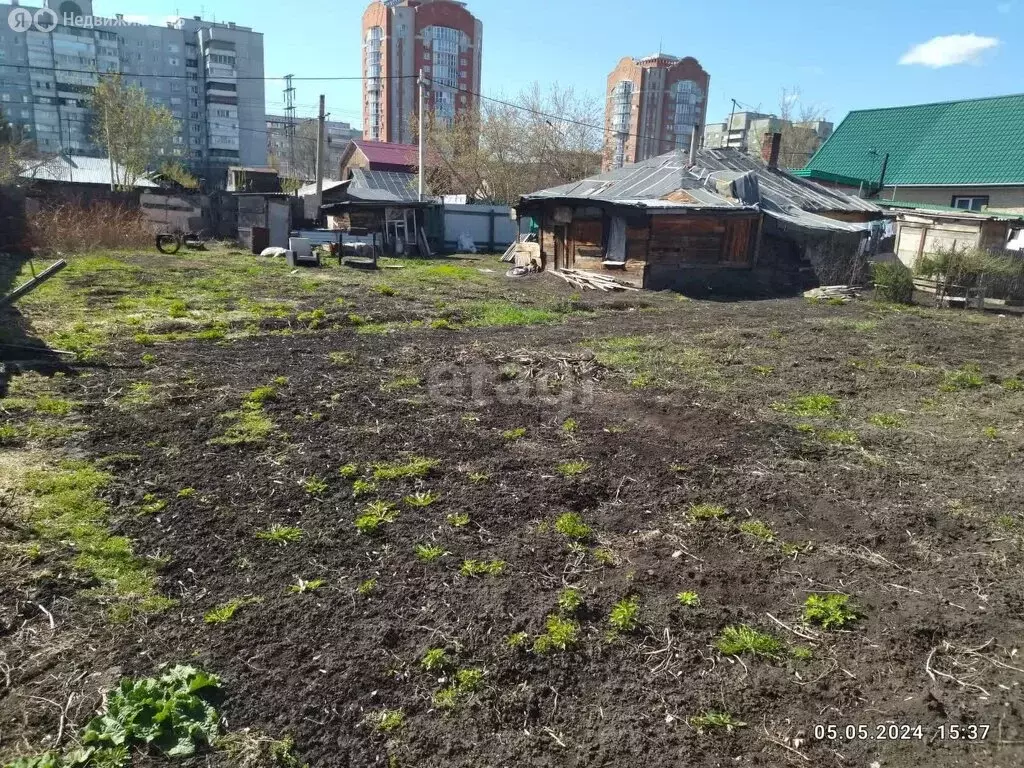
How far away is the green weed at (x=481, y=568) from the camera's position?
390 cm

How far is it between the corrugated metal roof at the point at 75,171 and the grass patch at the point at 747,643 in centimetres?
3683

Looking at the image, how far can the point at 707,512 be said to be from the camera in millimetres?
4711

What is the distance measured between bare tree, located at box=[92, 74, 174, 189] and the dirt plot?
32.0 m

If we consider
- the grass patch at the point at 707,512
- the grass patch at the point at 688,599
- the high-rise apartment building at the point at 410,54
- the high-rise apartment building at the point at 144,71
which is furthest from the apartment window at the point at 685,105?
the grass patch at the point at 688,599

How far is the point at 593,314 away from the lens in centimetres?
1345

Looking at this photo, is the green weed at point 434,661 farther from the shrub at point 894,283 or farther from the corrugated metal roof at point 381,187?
the corrugated metal roof at point 381,187

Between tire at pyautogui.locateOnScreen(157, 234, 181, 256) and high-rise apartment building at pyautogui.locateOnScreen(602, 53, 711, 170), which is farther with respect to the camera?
high-rise apartment building at pyautogui.locateOnScreen(602, 53, 711, 170)

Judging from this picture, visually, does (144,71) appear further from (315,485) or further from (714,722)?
(714,722)

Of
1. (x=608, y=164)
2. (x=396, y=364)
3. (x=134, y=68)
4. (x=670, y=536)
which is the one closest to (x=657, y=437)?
(x=670, y=536)

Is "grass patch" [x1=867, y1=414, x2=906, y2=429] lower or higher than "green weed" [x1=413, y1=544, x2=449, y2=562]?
higher

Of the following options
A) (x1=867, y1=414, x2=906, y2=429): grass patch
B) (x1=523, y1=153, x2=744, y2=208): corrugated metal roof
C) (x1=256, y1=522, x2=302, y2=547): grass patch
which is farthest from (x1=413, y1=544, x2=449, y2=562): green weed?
A: (x1=523, y1=153, x2=744, y2=208): corrugated metal roof

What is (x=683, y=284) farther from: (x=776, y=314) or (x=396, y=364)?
(x=396, y=364)

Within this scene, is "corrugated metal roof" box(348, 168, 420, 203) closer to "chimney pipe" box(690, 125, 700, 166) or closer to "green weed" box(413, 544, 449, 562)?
"chimney pipe" box(690, 125, 700, 166)

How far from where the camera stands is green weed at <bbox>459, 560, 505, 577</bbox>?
12.8 ft
